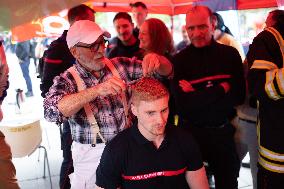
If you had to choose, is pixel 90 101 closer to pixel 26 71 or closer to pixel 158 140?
pixel 158 140

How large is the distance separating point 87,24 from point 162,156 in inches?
32.5

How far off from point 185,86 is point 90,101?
86cm

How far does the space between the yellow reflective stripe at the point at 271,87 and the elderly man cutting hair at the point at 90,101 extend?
1.91 feet

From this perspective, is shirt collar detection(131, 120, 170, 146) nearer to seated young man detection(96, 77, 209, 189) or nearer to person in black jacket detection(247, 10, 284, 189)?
seated young man detection(96, 77, 209, 189)

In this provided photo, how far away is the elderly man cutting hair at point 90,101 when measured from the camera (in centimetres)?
177

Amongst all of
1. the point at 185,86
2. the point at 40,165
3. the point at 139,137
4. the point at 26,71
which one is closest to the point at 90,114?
the point at 139,137

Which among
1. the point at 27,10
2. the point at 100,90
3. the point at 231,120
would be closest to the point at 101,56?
the point at 100,90

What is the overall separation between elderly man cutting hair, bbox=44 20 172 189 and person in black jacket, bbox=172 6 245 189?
1.58 feet

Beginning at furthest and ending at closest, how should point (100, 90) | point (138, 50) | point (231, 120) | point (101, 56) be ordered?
1. point (138, 50)
2. point (231, 120)
3. point (101, 56)
4. point (100, 90)

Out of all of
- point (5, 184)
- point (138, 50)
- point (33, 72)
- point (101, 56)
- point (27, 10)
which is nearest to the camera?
point (27, 10)

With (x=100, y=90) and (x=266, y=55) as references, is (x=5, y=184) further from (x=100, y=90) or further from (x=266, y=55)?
(x=266, y=55)

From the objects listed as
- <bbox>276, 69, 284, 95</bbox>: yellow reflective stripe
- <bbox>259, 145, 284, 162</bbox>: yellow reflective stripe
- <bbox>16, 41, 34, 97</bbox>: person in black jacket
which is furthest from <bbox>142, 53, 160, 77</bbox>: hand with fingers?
<bbox>16, 41, 34, 97</bbox>: person in black jacket

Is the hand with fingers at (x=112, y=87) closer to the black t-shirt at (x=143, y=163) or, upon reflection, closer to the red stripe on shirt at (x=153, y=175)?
the black t-shirt at (x=143, y=163)

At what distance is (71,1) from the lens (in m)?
1.60
